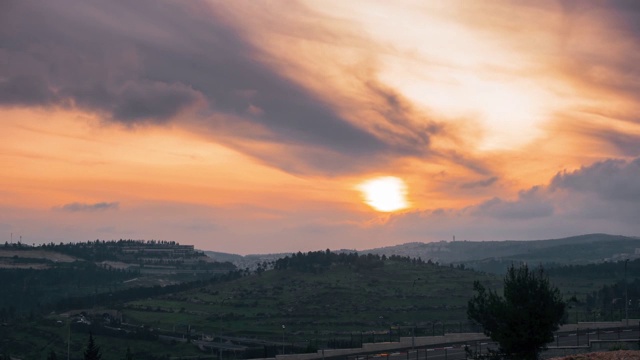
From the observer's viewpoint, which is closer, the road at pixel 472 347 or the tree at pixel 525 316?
the tree at pixel 525 316

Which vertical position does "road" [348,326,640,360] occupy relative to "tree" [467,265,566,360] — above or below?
below

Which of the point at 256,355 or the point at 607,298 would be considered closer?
the point at 256,355

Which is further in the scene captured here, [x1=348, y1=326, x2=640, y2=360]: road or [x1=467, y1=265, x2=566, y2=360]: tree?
[x1=348, y1=326, x2=640, y2=360]: road

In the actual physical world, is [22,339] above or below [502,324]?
below

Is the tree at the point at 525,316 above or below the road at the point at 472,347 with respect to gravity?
above

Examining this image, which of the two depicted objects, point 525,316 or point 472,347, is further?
point 472,347

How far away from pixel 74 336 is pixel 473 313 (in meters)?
146

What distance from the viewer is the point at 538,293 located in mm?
58062

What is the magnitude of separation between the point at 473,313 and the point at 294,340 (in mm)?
117343

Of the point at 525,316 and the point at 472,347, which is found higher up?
the point at 525,316

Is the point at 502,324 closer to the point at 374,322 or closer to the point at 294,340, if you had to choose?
the point at 294,340

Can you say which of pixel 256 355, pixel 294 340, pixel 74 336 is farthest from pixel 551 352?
pixel 74 336


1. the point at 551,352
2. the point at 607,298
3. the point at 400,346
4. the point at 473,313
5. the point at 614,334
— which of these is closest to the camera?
the point at 473,313

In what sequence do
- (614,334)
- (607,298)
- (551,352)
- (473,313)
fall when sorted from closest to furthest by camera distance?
(473,313), (551,352), (614,334), (607,298)
